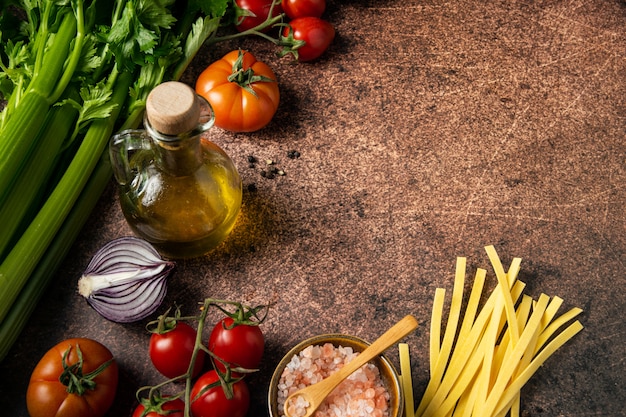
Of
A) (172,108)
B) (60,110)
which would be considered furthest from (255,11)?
(172,108)

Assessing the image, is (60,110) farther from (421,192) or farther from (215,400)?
(421,192)

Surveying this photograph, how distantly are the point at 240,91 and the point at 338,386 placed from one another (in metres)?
0.91

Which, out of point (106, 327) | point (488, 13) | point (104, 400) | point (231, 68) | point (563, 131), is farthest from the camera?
point (488, 13)

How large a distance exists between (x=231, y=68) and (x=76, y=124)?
488mm

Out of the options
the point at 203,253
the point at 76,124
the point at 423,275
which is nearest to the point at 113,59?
the point at 76,124

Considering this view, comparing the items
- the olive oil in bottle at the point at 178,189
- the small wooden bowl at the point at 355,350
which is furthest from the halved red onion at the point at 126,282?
the small wooden bowl at the point at 355,350

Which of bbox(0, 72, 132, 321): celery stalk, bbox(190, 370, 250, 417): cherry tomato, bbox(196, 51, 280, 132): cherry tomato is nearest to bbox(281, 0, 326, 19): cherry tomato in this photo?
bbox(196, 51, 280, 132): cherry tomato

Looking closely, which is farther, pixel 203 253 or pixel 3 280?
pixel 203 253

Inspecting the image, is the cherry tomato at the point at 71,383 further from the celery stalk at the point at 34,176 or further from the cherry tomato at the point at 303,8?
the cherry tomato at the point at 303,8

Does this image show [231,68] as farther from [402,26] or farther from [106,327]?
[106,327]

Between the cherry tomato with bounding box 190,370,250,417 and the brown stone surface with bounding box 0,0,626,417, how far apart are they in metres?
0.17

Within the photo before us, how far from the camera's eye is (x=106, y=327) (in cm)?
197

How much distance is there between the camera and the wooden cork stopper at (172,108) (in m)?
1.45

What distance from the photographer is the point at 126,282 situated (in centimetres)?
186
